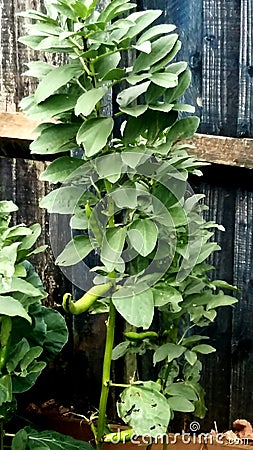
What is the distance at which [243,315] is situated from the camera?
220 cm

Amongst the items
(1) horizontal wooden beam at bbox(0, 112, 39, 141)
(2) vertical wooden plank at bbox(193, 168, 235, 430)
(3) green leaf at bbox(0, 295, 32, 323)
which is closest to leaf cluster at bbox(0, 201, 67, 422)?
(3) green leaf at bbox(0, 295, 32, 323)

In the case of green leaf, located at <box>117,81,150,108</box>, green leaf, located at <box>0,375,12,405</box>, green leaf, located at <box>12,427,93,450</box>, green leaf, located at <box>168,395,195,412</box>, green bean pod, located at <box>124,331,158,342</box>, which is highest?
green leaf, located at <box>117,81,150,108</box>

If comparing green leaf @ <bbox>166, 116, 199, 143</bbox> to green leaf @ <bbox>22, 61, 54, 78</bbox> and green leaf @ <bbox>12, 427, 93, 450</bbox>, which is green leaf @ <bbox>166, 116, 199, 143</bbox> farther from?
green leaf @ <bbox>12, 427, 93, 450</bbox>

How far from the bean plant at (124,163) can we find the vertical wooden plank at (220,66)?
0.39 m

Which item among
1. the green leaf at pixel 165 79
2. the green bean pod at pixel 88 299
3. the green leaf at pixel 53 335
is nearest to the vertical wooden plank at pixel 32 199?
the green leaf at pixel 53 335

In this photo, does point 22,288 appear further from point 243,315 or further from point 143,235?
point 243,315

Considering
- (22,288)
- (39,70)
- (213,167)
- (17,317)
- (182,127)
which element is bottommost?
(17,317)

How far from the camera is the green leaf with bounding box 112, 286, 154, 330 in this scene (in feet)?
5.11

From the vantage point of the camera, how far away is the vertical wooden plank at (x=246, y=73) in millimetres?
1987

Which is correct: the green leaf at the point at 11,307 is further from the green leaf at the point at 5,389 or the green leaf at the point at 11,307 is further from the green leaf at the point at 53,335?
the green leaf at the point at 53,335

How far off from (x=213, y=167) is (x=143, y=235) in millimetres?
614

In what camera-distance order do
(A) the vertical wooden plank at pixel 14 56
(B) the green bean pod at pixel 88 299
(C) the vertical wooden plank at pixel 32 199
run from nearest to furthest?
(B) the green bean pod at pixel 88 299, (A) the vertical wooden plank at pixel 14 56, (C) the vertical wooden plank at pixel 32 199

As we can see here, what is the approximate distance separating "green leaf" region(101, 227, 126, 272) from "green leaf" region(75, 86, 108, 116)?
274mm

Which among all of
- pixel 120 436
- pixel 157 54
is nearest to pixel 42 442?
pixel 120 436
